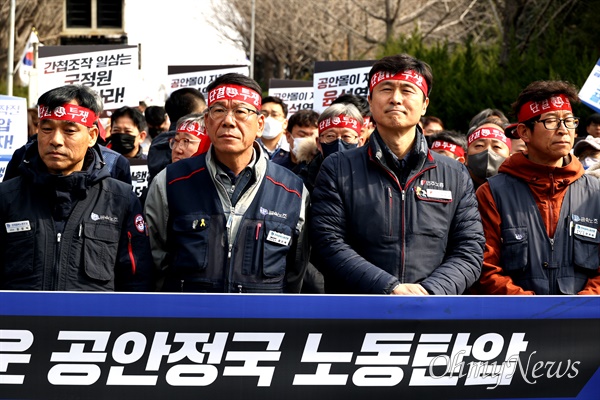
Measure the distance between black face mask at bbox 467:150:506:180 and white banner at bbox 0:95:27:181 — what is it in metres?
4.75

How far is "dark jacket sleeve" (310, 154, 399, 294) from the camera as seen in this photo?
4773 mm

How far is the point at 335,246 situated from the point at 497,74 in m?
18.7

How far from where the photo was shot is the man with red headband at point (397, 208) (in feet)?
16.3

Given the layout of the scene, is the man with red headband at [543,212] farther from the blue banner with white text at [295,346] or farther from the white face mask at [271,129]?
the white face mask at [271,129]

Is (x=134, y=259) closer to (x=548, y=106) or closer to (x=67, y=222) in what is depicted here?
(x=67, y=222)

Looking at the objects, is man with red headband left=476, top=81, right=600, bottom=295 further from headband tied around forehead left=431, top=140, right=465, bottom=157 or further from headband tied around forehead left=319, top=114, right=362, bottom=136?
headband tied around forehead left=431, top=140, right=465, bottom=157

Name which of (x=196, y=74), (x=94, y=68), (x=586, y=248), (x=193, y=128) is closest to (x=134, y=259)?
(x=586, y=248)

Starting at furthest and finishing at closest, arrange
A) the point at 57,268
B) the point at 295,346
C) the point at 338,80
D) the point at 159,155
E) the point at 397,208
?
the point at 338,80 → the point at 159,155 → the point at 397,208 → the point at 57,268 → the point at 295,346

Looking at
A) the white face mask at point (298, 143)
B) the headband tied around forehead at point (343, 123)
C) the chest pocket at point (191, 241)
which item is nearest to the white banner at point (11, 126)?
the white face mask at point (298, 143)

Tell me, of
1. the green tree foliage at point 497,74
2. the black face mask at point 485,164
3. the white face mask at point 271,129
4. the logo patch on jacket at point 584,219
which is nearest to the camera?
the logo patch on jacket at point 584,219

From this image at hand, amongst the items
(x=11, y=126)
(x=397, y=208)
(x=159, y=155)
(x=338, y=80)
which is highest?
(x=397, y=208)

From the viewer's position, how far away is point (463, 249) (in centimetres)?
505

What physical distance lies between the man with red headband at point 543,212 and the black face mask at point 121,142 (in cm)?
517

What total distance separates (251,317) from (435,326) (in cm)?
81
